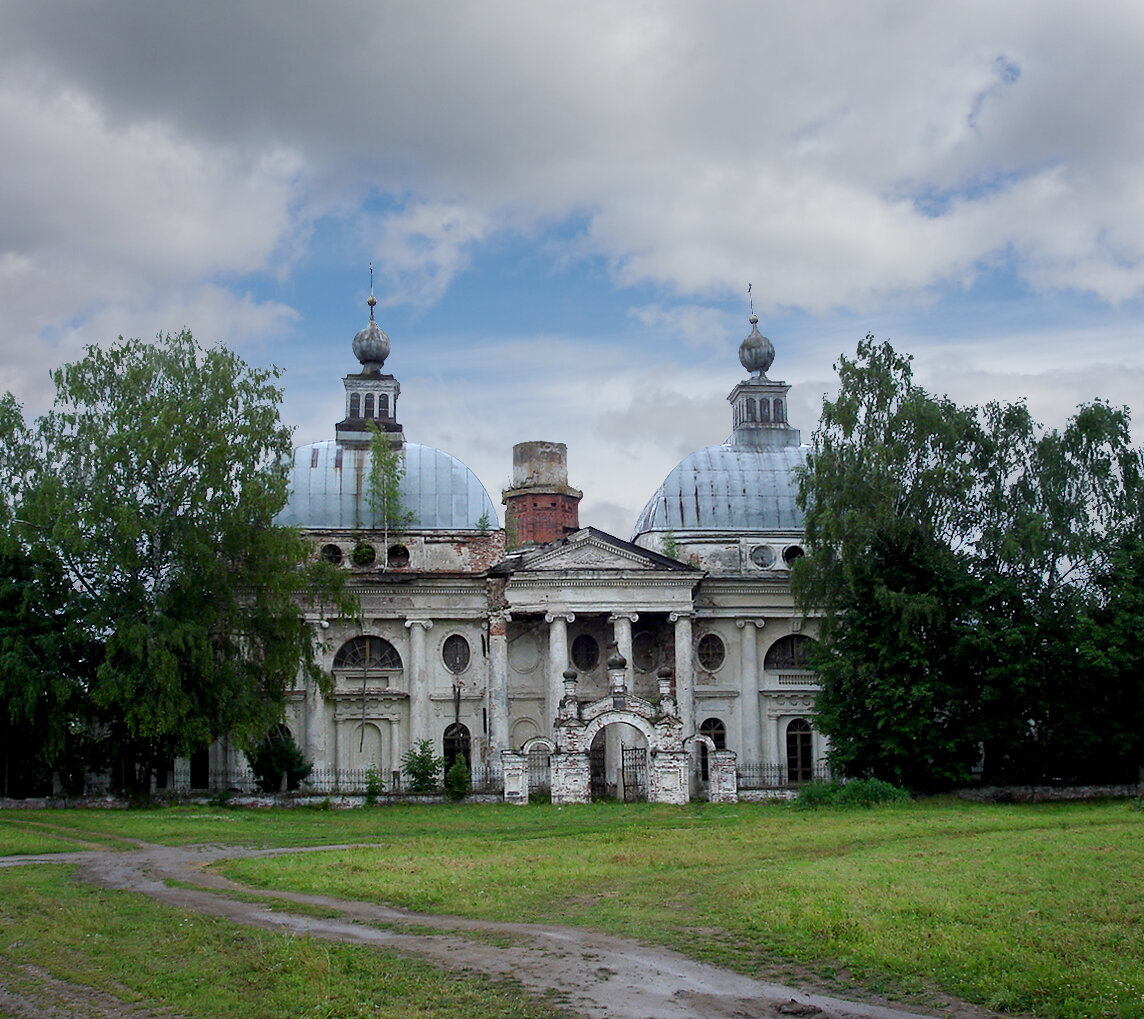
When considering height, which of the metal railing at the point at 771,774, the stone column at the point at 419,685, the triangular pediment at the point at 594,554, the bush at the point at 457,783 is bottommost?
the metal railing at the point at 771,774

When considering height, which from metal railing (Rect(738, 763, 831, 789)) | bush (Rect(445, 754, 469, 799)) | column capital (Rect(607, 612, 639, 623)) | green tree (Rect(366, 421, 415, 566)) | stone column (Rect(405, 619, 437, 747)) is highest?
green tree (Rect(366, 421, 415, 566))

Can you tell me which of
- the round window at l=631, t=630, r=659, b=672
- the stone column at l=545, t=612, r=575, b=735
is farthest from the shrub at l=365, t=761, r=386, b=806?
the round window at l=631, t=630, r=659, b=672

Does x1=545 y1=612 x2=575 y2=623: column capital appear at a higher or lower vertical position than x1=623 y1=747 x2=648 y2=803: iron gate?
higher

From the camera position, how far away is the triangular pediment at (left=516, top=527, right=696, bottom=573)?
125 ft

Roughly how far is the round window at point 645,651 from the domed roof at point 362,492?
6138 millimetres

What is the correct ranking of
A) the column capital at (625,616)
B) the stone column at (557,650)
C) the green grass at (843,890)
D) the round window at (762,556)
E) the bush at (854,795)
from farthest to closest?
the round window at (762,556) < the column capital at (625,616) < the stone column at (557,650) < the bush at (854,795) < the green grass at (843,890)

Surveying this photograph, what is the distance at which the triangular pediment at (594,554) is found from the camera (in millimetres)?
38062

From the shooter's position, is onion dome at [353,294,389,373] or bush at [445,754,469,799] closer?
bush at [445,754,469,799]

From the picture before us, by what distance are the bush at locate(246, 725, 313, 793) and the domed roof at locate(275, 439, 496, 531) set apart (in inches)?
292

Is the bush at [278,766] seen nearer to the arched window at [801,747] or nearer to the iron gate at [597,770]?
the iron gate at [597,770]

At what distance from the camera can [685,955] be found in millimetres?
10445

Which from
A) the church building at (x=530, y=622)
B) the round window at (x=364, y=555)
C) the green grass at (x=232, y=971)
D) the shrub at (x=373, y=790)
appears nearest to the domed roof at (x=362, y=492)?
the church building at (x=530, y=622)

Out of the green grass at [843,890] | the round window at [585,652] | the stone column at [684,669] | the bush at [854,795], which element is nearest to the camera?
the green grass at [843,890]

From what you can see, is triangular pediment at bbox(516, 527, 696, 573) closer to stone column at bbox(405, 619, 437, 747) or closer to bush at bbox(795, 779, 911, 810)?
stone column at bbox(405, 619, 437, 747)
